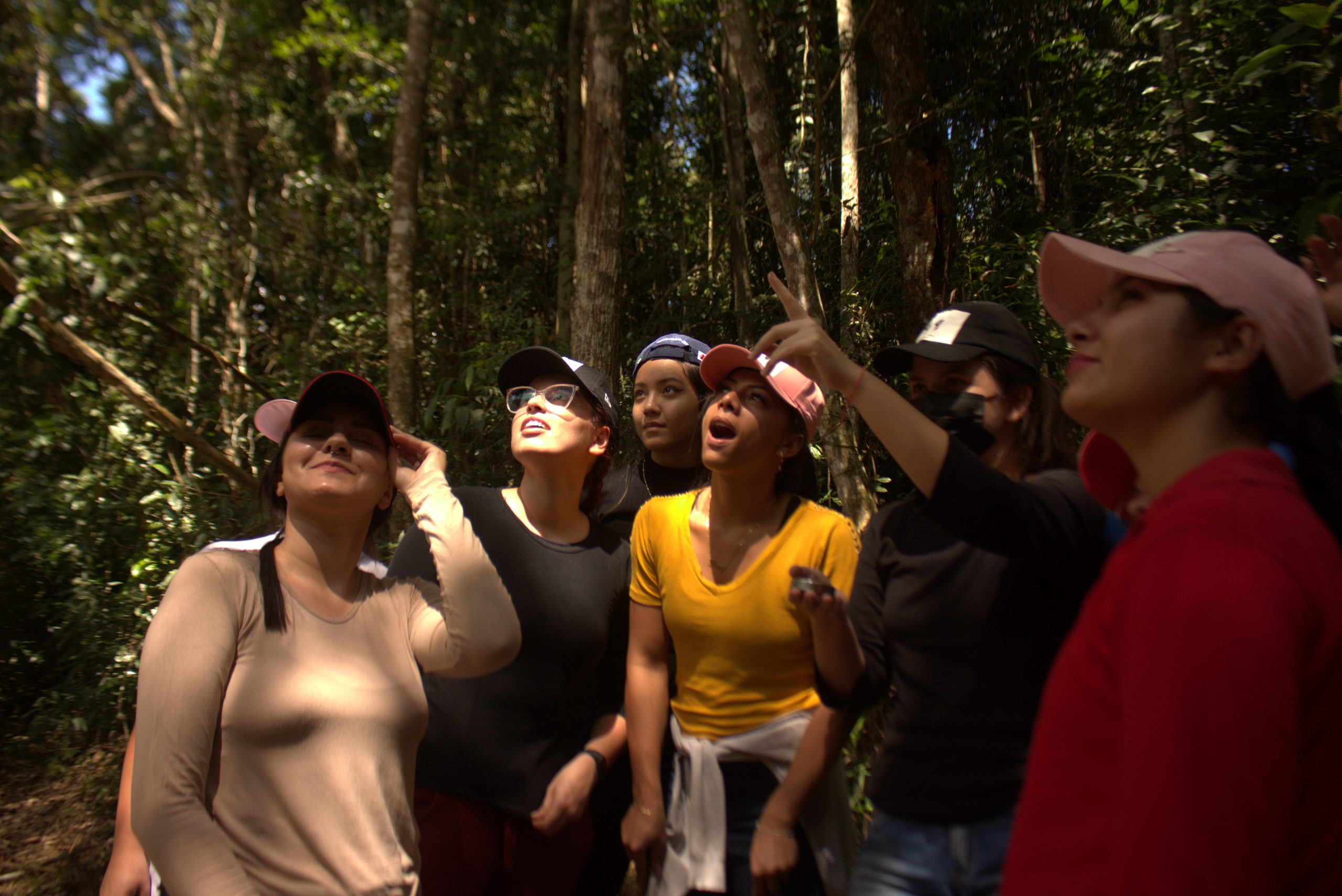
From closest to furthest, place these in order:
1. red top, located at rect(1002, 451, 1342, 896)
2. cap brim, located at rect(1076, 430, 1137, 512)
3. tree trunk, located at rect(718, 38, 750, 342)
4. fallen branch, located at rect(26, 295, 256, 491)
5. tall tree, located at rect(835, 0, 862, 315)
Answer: red top, located at rect(1002, 451, 1342, 896)
cap brim, located at rect(1076, 430, 1137, 512)
fallen branch, located at rect(26, 295, 256, 491)
tall tree, located at rect(835, 0, 862, 315)
tree trunk, located at rect(718, 38, 750, 342)

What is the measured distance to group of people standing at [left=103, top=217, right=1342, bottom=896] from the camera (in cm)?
83

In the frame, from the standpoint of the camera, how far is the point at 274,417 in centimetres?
218

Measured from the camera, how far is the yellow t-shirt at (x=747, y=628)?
2.03m

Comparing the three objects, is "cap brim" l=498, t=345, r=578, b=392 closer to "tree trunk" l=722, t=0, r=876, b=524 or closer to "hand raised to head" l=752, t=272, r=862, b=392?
"hand raised to head" l=752, t=272, r=862, b=392

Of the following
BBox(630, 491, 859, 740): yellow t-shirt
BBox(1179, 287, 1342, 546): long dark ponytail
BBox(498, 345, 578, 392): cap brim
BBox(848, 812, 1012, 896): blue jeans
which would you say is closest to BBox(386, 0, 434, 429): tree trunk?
BBox(498, 345, 578, 392): cap brim

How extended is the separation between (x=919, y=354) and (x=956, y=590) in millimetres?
538

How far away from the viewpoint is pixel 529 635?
225cm

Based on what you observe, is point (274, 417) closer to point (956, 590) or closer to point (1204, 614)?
point (956, 590)

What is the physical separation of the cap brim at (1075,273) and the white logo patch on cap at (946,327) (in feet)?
1.20

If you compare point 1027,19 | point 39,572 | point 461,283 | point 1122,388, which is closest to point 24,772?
point 39,572

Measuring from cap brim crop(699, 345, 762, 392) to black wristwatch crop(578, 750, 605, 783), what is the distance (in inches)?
41.9

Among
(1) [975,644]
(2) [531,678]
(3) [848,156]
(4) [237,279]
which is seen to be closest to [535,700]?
(2) [531,678]

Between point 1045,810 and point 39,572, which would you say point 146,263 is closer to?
point 39,572

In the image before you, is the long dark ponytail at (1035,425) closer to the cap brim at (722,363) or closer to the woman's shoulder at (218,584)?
the cap brim at (722,363)
